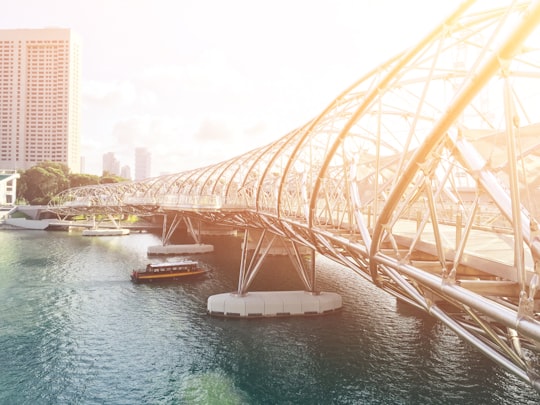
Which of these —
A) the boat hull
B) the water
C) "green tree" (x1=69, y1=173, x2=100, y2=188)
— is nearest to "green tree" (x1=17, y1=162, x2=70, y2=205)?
"green tree" (x1=69, y1=173, x2=100, y2=188)

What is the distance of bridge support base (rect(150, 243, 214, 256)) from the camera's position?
226 feet

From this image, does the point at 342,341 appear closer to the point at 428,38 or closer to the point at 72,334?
the point at 72,334

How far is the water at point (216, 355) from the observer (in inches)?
876

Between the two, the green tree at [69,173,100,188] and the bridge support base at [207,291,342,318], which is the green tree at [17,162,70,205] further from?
the bridge support base at [207,291,342,318]

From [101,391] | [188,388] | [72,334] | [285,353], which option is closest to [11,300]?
[72,334]

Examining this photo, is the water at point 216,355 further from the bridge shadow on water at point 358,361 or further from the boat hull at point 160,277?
the boat hull at point 160,277

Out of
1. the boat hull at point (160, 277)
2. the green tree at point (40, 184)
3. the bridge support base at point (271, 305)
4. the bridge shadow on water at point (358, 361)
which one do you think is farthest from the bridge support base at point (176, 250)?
the green tree at point (40, 184)

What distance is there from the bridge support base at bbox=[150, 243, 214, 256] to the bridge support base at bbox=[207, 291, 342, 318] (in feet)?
117

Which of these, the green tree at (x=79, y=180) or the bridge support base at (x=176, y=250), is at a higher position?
the green tree at (x=79, y=180)

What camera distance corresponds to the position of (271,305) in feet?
113

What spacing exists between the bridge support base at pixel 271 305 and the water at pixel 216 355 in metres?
0.91

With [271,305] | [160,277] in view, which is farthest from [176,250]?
[271,305]

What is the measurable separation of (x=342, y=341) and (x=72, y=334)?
19849 millimetres

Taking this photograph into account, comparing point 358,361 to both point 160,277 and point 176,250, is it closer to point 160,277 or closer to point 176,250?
point 160,277
